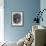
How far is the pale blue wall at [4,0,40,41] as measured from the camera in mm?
5488

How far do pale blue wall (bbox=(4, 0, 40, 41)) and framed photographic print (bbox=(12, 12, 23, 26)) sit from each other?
162mm

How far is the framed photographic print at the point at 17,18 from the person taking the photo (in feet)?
18.1

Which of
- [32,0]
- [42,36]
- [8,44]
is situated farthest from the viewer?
[32,0]

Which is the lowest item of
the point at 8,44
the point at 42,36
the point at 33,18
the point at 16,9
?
the point at 8,44

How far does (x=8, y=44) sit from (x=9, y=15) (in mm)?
1849

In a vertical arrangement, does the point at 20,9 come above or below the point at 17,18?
above

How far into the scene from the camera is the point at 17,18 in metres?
5.58

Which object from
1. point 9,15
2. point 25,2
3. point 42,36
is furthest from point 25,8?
point 42,36

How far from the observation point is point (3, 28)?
552 centimetres

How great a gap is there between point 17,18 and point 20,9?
390 mm

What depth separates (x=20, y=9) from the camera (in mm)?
5508

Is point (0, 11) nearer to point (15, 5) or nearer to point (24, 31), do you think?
point (15, 5)

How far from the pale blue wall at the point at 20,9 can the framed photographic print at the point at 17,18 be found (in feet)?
0.53

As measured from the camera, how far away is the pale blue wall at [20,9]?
5488mm
